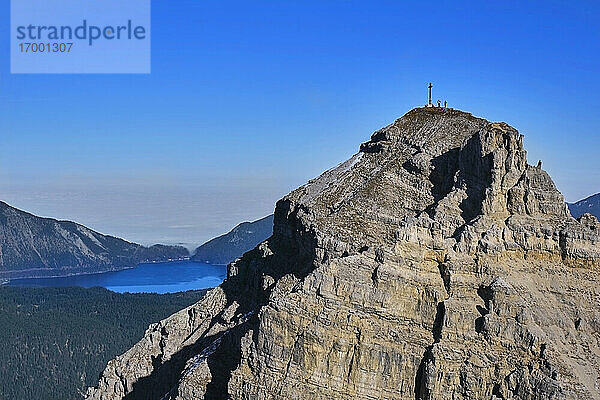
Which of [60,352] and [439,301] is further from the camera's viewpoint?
[60,352]

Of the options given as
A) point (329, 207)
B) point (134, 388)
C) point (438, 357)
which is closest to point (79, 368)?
point (134, 388)

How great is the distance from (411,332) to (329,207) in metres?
13.0

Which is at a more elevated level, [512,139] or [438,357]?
[512,139]

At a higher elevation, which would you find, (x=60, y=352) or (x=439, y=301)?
(x=439, y=301)

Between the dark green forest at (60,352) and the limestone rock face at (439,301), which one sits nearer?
the limestone rock face at (439,301)

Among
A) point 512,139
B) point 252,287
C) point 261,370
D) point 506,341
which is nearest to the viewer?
point 506,341

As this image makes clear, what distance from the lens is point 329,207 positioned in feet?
160

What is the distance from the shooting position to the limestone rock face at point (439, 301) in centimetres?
3653

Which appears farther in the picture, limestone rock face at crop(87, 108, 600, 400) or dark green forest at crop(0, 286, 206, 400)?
dark green forest at crop(0, 286, 206, 400)

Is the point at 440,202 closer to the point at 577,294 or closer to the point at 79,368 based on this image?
the point at 577,294

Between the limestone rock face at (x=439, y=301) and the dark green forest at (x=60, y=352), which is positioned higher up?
the limestone rock face at (x=439, y=301)

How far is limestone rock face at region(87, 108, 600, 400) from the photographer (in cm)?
3653

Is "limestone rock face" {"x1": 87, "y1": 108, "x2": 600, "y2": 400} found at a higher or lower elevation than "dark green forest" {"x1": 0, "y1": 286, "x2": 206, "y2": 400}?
higher

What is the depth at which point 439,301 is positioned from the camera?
38344mm
